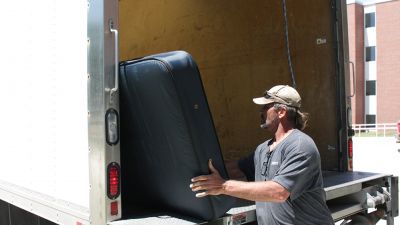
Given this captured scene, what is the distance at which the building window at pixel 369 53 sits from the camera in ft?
130

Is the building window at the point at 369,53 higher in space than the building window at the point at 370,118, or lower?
higher

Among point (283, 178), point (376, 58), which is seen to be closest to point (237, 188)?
point (283, 178)

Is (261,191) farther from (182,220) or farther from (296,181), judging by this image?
(182,220)

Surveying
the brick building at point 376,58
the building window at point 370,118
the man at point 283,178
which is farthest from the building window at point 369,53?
the man at point 283,178

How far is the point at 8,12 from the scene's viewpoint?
3.45 m

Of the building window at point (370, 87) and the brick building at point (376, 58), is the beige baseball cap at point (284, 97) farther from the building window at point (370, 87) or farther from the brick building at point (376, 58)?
the building window at point (370, 87)

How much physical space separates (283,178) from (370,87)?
39715 millimetres

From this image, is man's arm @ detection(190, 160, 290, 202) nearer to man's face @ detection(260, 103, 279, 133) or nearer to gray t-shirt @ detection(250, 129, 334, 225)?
gray t-shirt @ detection(250, 129, 334, 225)

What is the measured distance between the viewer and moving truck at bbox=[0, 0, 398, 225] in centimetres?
242

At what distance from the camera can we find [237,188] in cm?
251

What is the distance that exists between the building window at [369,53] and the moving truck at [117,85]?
3746 centimetres

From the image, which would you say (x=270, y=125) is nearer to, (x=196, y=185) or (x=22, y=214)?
(x=196, y=185)

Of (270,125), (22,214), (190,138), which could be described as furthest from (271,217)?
(22,214)

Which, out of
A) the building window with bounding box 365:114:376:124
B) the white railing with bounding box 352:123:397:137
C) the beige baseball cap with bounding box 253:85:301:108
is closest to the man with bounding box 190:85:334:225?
the beige baseball cap with bounding box 253:85:301:108
